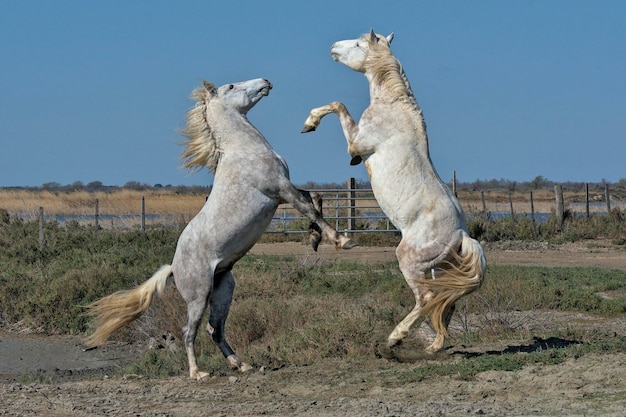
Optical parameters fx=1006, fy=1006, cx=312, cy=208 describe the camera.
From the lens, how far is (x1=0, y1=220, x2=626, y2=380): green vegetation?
403 inches

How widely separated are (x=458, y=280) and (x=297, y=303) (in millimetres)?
5229

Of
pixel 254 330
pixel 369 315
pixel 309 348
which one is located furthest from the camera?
pixel 254 330

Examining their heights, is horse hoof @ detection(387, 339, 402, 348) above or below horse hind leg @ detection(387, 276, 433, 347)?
below

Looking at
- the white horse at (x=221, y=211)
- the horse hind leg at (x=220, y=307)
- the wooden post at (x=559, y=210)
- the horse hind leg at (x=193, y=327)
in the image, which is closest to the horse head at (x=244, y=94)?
the white horse at (x=221, y=211)

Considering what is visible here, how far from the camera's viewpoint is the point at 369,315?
11.4m

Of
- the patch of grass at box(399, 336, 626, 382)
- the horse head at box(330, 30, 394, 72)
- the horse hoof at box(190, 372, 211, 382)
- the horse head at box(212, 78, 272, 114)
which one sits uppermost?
the horse head at box(330, 30, 394, 72)

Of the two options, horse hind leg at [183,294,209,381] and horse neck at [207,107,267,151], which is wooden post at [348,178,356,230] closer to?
horse neck at [207,107,267,151]

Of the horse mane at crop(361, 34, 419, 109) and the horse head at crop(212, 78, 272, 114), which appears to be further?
the horse head at crop(212, 78, 272, 114)

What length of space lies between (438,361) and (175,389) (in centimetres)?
233

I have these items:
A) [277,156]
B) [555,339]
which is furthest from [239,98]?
[555,339]

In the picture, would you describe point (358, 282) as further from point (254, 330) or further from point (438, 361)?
point (438, 361)

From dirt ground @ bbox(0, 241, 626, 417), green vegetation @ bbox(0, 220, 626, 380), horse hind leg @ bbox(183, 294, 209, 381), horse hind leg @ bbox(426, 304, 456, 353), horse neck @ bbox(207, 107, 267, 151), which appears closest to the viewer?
dirt ground @ bbox(0, 241, 626, 417)

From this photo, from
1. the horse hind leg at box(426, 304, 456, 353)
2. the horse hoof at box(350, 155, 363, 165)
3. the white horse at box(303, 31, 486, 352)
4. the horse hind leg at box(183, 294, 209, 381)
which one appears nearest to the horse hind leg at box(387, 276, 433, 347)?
the white horse at box(303, 31, 486, 352)

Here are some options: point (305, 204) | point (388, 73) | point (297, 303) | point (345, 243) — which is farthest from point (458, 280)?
point (297, 303)
